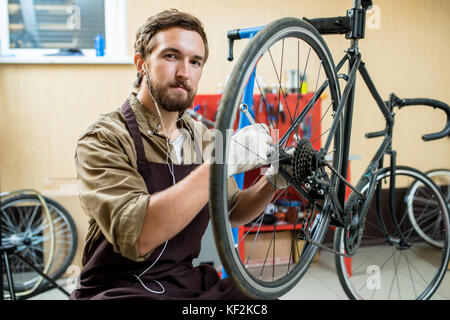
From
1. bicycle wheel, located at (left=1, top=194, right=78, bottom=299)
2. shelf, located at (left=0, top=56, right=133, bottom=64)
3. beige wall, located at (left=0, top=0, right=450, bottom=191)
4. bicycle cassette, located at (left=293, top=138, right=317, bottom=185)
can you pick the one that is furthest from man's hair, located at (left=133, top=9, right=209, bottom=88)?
bicycle wheel, located at (left=1, top=194, right=78, bottom=299)

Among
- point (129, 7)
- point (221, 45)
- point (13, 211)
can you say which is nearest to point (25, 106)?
point (13, 211)

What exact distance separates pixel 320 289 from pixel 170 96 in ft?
5.29

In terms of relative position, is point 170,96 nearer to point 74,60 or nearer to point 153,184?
point 153,184

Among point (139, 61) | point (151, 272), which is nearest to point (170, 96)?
point (139, 61)

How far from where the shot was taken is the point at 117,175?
760mm

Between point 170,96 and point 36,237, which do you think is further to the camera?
point 36,237

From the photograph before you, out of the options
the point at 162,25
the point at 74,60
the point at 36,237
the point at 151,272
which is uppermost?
the point at 74,60

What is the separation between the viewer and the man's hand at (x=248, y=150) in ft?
2.62

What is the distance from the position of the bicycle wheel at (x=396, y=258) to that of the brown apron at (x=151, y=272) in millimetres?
681

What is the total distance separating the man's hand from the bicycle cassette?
8 cm

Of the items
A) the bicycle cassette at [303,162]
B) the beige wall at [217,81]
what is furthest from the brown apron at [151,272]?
the beige wall at [217,81]

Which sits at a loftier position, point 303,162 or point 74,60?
point 74,60
